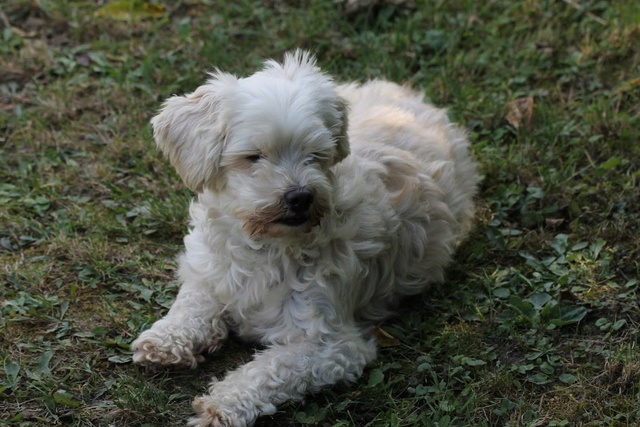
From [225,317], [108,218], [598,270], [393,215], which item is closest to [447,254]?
[393,215]

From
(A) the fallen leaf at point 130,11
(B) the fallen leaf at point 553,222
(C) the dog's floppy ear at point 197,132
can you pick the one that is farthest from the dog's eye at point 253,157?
(A) the fallen leaf at point 130,11

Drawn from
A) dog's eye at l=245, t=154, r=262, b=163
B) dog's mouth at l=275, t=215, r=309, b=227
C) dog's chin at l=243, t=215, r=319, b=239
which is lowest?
dog's chin at l=243, t=215, r=319, b=239

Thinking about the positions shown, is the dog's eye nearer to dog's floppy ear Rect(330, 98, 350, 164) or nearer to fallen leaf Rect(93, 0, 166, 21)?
dog's floppy ear Rect(330, 98, 350, 164)

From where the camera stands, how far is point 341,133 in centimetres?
472

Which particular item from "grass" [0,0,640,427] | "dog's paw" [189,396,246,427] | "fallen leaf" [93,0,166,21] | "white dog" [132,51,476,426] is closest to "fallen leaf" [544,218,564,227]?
"grass" [0,0,640,427]

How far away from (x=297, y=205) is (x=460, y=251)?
5.75 feet

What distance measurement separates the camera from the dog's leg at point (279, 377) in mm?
4359

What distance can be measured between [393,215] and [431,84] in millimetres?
2454

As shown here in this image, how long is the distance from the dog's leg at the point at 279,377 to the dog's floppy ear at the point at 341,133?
0.93 m

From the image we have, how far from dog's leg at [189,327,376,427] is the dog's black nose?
0.74 metres

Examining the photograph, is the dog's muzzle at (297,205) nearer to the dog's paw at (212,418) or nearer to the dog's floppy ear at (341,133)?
the dog's floppy ear at (341,133)

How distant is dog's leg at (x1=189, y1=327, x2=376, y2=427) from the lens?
4359 mm

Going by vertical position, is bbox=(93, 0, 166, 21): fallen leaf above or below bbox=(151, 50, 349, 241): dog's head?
below

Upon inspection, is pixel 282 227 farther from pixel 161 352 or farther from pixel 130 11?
pixel 130 11
